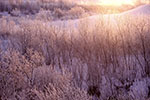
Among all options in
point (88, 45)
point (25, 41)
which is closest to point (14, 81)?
point (88, 45)

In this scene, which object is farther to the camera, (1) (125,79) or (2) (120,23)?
(2) (120,23)

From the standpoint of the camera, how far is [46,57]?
19.3 feet

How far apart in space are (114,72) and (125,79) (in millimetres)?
306

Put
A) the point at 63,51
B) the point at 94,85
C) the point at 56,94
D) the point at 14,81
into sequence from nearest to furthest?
the point at 56,94 < the point at 14,81 < the point at 94,85 < the point at 63,51

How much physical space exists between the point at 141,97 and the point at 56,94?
192cm

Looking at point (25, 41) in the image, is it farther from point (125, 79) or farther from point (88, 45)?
point (125, 79)

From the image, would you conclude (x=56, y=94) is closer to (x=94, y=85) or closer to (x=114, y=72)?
(x=94, y=85)

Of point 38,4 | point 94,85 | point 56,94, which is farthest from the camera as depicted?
point 38,4

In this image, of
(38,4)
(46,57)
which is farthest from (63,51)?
(38,4)

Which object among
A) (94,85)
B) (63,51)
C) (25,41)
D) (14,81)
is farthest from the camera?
(25,41)

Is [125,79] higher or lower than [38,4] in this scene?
lower


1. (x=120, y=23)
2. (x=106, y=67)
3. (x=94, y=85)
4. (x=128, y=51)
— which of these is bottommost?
(x=94, y=85)

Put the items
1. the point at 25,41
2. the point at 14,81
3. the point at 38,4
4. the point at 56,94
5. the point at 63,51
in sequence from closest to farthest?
the point at 56,94 < the point at 14,81 < the point at 63,51 < the point at 25,41 < the point at 38,4

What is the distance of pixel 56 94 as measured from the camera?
3.09 meters
